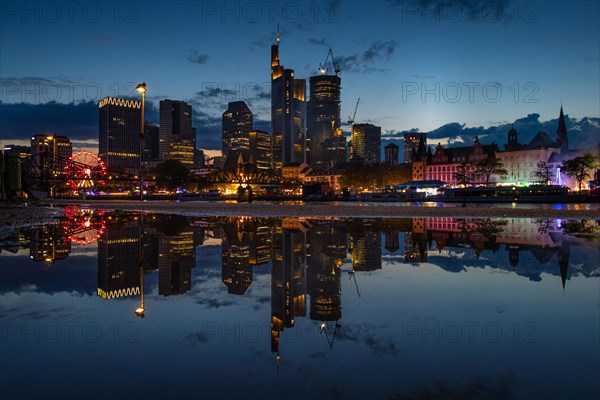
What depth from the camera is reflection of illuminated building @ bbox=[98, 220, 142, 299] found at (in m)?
8.01

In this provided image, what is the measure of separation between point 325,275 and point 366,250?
4.51 meters

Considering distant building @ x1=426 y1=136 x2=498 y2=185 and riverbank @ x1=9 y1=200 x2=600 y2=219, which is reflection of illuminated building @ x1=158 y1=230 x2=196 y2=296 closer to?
riverbank @ x1=9 y1=200 x2=600 y2=219

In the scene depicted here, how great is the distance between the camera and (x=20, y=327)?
5746 mm

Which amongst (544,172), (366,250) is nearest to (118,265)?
(366,250)

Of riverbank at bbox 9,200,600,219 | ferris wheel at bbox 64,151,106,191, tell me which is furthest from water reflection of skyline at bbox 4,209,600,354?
ferris wheel at bbox 64,151,106,191

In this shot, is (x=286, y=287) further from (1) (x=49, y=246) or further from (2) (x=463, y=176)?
(2) (x=463, y=176)

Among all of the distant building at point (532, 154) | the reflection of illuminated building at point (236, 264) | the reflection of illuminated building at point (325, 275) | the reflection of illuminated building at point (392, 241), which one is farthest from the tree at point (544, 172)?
the reflection of illuminated building at point (236, 264)

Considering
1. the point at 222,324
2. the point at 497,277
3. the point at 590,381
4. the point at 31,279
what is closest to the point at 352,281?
the point at 497,277

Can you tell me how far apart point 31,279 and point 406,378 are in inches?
297

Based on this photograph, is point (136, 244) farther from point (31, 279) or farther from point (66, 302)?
point (66, 302)

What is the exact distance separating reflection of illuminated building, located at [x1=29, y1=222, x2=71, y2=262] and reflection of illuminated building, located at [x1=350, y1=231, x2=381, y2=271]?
24.0 ft

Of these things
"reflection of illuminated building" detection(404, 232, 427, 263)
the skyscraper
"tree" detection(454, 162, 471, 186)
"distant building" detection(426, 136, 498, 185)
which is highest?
the skyscraper

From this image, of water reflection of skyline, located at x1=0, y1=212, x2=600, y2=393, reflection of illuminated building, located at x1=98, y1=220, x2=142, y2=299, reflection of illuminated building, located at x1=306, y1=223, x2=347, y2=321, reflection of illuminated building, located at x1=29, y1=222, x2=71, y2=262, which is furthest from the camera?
reflection of illuminated building, located at x1=29, y1=222, x2=71, y2=262

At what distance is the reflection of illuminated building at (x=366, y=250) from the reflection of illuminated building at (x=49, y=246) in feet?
24.0
